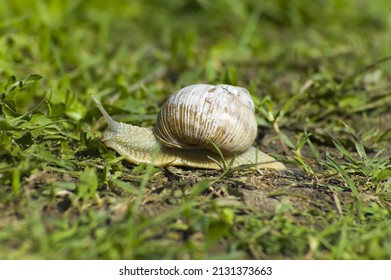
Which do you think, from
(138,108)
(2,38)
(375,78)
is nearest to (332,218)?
(138,108)

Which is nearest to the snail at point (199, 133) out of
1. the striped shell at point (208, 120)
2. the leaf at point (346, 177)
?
the striped shell at point (208, 120)

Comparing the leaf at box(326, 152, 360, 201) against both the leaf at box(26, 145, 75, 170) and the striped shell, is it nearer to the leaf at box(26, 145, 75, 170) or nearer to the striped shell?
the striped shell

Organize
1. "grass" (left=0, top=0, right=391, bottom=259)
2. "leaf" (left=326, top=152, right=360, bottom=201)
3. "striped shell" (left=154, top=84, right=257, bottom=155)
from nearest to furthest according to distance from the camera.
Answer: "grass" (left=0, top=0, right=391, bottom=259)
"leaf" (left=326, top=152, right=360, bottom=201)
"striped shell" (left=154, top=84, right=257, bottom=155)

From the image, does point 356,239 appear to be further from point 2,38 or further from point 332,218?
point 2,38

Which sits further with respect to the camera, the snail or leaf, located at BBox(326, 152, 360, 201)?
the snail

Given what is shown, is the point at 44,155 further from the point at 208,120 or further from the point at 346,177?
the point at 346,177

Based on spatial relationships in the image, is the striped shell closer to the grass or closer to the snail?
the snail

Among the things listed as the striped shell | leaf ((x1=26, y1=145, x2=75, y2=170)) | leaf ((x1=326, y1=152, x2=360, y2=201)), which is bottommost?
leaf ((x1=326, y1=152, x2=360, y2=201))

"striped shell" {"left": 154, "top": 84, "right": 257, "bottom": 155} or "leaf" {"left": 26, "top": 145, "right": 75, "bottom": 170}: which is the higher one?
"striped shell" {"left": 154, "top": 84, "right": 257, "bottom": 155}

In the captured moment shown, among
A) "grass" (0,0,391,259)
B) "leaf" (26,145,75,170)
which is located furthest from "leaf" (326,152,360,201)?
"leaf" (26,145,75,170)

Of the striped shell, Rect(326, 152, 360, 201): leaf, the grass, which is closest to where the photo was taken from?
the grass
